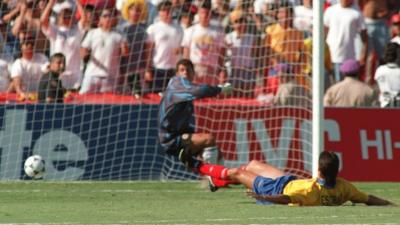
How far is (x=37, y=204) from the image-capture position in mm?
Answer: 13078

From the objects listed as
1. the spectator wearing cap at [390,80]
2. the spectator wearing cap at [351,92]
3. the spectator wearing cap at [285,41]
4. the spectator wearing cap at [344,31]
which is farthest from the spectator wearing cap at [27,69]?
the spectator wearing cap at [390,80]

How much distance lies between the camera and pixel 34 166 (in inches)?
661

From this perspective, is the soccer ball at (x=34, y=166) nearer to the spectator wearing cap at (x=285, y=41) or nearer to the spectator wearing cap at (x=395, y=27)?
the spectator wearing cap at (x=285, y=41)

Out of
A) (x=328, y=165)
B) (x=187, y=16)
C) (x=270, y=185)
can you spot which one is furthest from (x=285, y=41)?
(x=328, y=165)

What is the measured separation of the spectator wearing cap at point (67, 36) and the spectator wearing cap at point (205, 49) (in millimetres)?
1708

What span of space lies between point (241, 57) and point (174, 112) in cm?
329

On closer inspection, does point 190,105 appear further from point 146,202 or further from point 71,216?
point 71,216

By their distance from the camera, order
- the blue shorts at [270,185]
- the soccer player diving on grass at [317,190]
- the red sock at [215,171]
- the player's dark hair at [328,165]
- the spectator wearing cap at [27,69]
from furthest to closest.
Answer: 1. the spectator wearing cap at [27,69]
2. the red sock at [215,171]
3. the blue shorts at [270,185]
4. the soccer player diving on grass at [317,190]
5. the player's dark hair at [328,165]

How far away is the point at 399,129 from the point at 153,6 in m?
4.83

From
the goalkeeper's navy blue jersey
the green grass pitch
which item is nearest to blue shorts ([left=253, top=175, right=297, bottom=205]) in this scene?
the green grass pitch

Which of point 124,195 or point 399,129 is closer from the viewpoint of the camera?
point 124,195

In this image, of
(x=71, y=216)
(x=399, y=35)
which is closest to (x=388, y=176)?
(x=399, y=35)

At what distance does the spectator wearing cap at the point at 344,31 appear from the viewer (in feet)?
64.4

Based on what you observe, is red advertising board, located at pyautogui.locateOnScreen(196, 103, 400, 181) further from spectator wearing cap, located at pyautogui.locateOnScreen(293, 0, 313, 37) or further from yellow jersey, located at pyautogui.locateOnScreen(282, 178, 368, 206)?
yellow jersey, located at pyautogui.locateOnScreen(282, 178, 368, 206)
